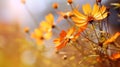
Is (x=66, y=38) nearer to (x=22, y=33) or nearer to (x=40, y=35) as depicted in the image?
(x=40, y=35)

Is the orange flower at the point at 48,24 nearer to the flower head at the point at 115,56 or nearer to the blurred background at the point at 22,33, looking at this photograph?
the blurred background at the point at 22,33

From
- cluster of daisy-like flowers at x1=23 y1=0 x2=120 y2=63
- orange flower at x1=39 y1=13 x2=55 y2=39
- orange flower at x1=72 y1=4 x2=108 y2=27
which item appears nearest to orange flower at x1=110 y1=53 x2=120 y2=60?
cluster of daisy-like flowers at x1=23 y1=0 x2=120 y2=63

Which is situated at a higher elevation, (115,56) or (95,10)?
(95,10)

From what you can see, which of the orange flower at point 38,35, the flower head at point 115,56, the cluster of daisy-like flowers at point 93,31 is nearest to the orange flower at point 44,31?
the orange flower at point 38,35

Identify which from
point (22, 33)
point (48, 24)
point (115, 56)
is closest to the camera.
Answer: point (115, 56)

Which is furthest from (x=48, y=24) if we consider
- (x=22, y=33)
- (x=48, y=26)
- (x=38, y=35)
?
(x=22, y=33)

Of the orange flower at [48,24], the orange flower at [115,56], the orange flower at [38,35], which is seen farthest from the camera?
the orange flower at [38,35]

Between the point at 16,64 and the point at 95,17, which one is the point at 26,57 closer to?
the point at 16,64

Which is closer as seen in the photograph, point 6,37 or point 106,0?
point 106,0

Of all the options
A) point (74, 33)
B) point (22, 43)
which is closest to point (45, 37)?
point (22, 43)
